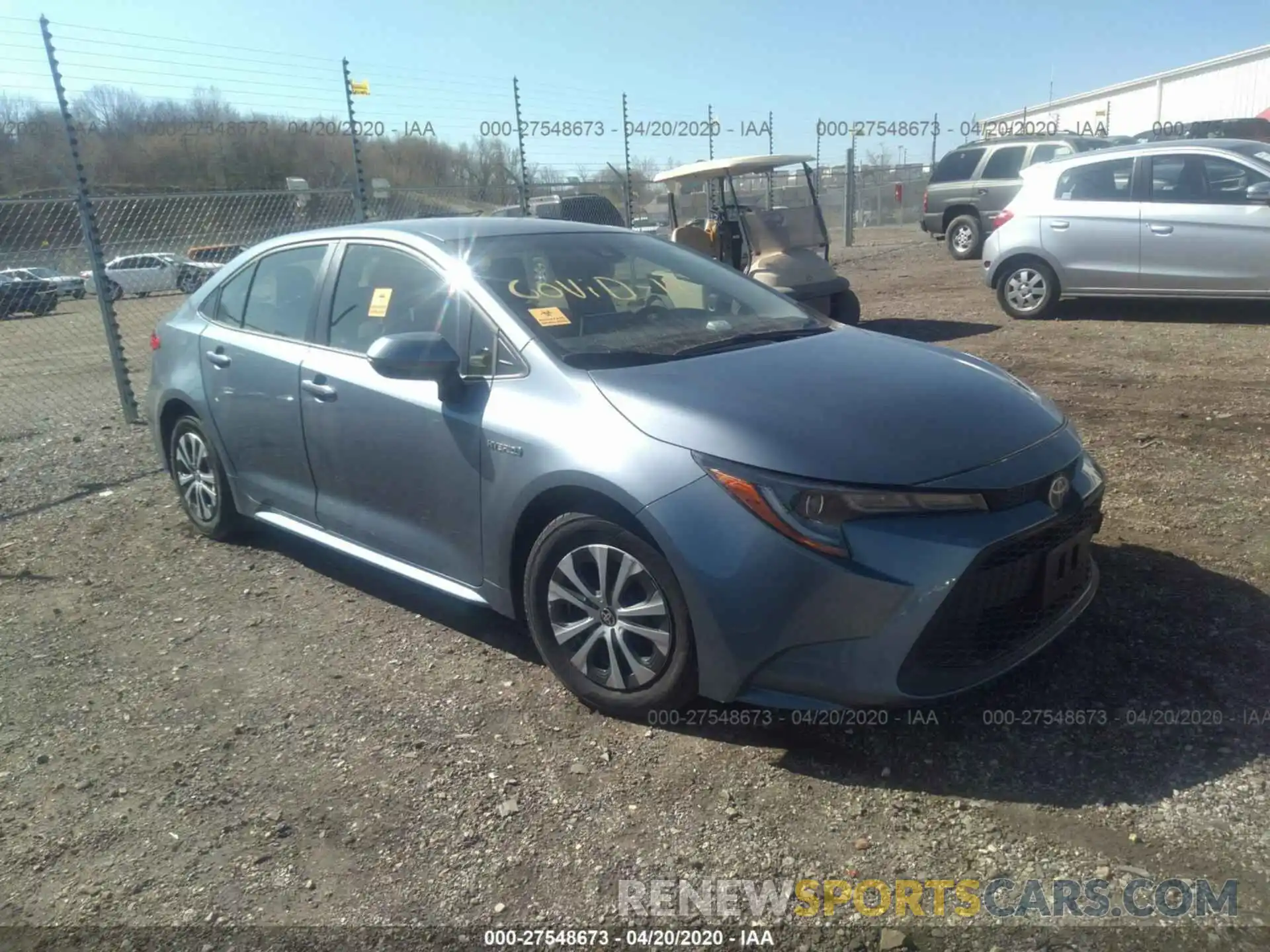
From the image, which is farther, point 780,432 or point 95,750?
point 95,750

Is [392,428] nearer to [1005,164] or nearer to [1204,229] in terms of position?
[1204,229]

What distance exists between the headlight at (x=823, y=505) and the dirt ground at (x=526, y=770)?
2.49 ft

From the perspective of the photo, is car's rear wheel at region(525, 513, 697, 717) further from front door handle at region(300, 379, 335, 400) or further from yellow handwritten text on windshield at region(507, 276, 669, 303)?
front door handle at region(300, 379, 335, 400)

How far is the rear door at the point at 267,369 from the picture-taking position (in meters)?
4.40

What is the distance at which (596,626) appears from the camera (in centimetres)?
327

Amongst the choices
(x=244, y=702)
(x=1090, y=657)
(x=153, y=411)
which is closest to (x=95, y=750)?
(x=244, y=702)

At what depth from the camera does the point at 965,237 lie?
17109 mm

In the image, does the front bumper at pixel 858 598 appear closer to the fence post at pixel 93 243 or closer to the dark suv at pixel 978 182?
the fence post at pixel 93 243

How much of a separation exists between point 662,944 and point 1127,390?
598 centimetres

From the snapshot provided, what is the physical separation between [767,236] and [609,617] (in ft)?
24.2

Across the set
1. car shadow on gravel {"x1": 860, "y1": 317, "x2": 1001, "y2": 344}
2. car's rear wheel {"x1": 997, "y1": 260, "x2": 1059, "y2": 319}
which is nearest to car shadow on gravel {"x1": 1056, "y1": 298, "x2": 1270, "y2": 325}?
car's rear wheel {"x1": 997, "y1": 260, "x2": 1059, "y2": 319}

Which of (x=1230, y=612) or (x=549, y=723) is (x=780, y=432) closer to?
(x=549, y=723)

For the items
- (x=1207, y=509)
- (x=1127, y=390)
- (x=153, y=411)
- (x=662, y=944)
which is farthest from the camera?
(x=1127, y=390)

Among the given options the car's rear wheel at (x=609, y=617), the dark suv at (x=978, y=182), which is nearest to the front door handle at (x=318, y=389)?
the car's rear wheel at (x=609, y=617)
